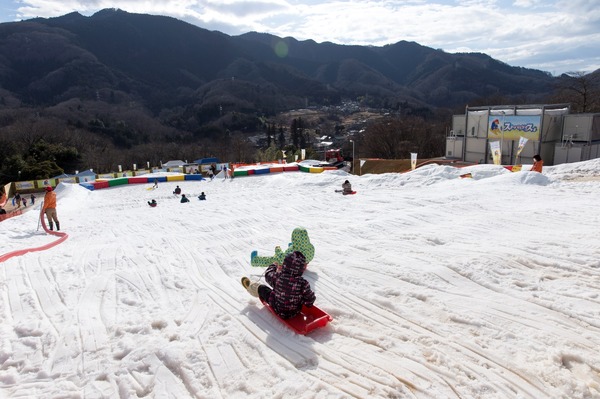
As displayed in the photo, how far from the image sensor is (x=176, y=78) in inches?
5935

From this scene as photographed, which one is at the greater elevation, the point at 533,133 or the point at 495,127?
the point at 495,127

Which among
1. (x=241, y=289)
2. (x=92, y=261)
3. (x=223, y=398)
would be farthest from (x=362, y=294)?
(x=92, y=261)

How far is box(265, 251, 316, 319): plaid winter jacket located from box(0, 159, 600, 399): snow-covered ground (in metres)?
0.25

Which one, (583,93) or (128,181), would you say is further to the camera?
(583,93)

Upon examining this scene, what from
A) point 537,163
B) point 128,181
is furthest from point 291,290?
point 128,181

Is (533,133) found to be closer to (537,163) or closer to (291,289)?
(537,163)

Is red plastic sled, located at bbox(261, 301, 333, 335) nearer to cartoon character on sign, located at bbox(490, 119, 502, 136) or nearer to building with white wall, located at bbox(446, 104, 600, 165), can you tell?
building with white wall, located at bbox(446, 104, 600, 165)

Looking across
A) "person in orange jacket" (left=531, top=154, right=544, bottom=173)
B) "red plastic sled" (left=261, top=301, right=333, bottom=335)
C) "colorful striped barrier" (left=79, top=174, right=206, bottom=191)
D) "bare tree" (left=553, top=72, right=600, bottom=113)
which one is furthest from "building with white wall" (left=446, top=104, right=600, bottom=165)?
"colorful striped barrier" (left=79, top=174, right=206, bottom=191)

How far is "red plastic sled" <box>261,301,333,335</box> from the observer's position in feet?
13.9

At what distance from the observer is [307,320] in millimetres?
4410

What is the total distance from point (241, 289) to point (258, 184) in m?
19.4

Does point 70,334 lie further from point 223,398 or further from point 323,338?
point 323,338

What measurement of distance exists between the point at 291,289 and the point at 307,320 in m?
0.44

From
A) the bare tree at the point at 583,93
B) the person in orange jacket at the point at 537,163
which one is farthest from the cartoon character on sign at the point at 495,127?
the bare tree at the point at 583,93
